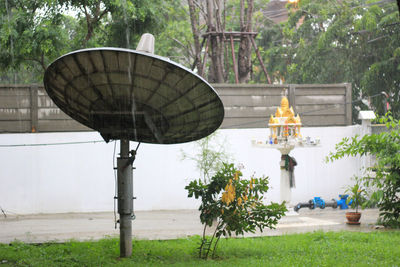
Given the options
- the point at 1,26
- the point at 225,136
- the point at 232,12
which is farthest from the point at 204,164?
the point at 232,12

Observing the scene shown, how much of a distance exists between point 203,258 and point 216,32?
892cm

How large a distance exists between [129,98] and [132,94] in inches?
4.0

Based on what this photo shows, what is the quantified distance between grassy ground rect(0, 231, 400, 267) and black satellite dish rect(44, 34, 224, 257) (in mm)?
459

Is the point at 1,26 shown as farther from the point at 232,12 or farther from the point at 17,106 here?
the point at 232,12

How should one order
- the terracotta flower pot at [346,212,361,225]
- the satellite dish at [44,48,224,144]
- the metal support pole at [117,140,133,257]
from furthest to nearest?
the terracotta flower pot at [346,212,361,225] < the metal support pole at [117,140,133,257] < the satellite dish at [44,48,224,144]

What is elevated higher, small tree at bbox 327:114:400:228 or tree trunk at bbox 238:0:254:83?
tree trunk at bbox 238:0:254:83

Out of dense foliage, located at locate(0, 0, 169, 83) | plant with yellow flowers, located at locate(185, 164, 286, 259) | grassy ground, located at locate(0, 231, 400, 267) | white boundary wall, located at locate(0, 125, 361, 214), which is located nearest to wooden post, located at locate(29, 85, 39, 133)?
white boundary wall, located at locate(0, 125, 361, 214)

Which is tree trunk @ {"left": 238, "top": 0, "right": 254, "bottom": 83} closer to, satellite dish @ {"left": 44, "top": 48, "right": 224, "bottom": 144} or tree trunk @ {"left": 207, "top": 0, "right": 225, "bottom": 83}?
tree trunk @ {"left": 207, "top": 0, "right": 225, "bottom": 83}

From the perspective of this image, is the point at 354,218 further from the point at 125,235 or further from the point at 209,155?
the point at 125,235

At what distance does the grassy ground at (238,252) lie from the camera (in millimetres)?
6098

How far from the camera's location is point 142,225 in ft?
31.7

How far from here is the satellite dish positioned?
5.31 meters

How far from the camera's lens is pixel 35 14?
11352 millimetres

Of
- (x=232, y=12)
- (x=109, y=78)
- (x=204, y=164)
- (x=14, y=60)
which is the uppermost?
(x=232, y=12)
